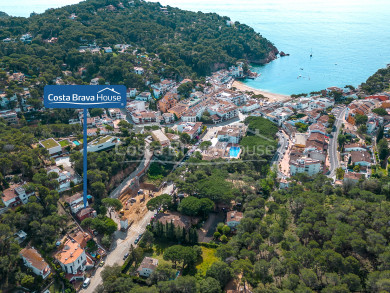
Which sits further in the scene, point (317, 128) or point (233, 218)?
point (317, 128)

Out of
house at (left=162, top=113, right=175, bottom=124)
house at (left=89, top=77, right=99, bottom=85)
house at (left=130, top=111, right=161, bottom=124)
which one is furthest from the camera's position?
house at (left=89, top=77, right=99, bottom=85)

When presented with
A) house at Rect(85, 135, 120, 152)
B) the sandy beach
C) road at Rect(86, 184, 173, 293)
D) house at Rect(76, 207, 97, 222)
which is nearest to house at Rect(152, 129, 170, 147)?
house at Rect(85, 135, 120, 152)

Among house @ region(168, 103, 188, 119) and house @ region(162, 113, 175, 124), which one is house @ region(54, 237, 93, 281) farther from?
house @ region(168, 103, 188, 119)

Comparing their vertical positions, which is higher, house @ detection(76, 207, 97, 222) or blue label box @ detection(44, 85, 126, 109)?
blue label box @ detection(44, 85, 126, 109)

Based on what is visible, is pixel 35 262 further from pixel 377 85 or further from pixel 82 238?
pixel 377 85

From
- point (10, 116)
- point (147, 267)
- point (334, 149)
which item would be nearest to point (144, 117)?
point (10, 116)

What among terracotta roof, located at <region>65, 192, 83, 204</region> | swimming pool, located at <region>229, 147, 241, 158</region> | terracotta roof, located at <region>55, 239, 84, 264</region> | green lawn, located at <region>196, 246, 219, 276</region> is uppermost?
terracotta roof, located at <region>65, 192, 83, 204</region>

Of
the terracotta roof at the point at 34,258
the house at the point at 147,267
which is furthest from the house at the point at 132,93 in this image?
the house at the point at 147,267

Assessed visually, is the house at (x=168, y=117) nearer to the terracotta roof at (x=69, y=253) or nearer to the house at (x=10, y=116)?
the house at (x=10, y=116)
